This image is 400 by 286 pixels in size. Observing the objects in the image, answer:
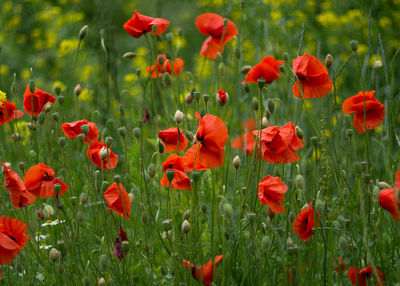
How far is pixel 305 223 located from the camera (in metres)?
1.52

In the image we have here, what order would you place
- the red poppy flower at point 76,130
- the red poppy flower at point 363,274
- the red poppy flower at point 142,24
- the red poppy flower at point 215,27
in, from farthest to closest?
the red poppy flower at point 215,27
the red poppy flower at point 142,24
the red poppy flower at point 76,130
the red poppy flower at point 363,274

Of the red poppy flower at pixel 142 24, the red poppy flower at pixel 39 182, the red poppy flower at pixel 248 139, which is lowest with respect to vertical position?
the red poppy flower at pixel 248 139

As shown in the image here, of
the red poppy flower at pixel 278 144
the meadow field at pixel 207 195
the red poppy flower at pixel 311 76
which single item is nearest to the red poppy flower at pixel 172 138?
the meadow field at pixel 207 195

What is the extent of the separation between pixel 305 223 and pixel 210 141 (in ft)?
1.14

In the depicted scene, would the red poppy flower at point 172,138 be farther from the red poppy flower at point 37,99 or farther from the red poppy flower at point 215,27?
the red poppy flower at point 215,27

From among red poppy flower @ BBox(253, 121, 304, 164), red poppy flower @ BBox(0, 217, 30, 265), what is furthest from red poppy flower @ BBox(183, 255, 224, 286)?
red poppy flower @ BBox(0, 217, 30, 265)

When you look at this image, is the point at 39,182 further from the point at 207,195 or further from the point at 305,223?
the point at 305,223

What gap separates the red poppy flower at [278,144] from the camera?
5.02 feet

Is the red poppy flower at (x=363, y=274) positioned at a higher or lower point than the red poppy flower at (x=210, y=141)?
lower

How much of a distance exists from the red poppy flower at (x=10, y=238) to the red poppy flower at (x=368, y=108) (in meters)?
1.00

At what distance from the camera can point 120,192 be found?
1.51 m

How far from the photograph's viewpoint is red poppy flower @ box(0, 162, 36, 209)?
152 centimetres

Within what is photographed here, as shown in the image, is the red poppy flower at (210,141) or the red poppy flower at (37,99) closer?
the red poppy flower at (210,141)

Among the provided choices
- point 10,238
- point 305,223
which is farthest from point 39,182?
point 305,223
